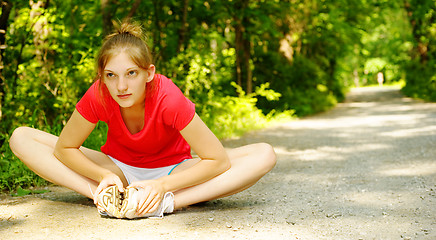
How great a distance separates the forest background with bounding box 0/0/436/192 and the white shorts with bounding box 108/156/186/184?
45.1 inches

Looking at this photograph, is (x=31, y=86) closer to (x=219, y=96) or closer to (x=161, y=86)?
(x=161, y=86)

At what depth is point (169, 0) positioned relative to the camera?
7.45 meters

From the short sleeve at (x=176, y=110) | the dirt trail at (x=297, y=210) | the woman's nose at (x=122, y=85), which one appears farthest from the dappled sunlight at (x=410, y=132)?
the woman's nose at (x=122, y=85)

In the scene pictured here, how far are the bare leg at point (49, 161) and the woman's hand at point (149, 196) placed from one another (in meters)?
0.45

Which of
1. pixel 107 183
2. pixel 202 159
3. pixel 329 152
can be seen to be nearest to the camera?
pixel 107 183

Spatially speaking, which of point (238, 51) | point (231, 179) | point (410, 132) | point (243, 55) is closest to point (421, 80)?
point (243, 55)

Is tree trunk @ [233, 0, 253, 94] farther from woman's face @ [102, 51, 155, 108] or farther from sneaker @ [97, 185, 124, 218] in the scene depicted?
sneaker @ [97, 185, 124, 218]

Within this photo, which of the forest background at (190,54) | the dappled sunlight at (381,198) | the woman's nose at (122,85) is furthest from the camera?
the forest background at (190,54)

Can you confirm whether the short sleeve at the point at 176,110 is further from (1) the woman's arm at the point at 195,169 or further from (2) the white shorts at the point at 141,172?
(2) the white shorts at the point at 141,172

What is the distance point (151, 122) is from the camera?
2.84 meters

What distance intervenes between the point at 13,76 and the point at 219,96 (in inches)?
182

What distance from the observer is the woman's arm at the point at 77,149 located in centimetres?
289

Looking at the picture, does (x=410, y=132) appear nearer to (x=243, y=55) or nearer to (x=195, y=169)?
(x=243, y=55)

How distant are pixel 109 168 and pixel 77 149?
0.26 meters
